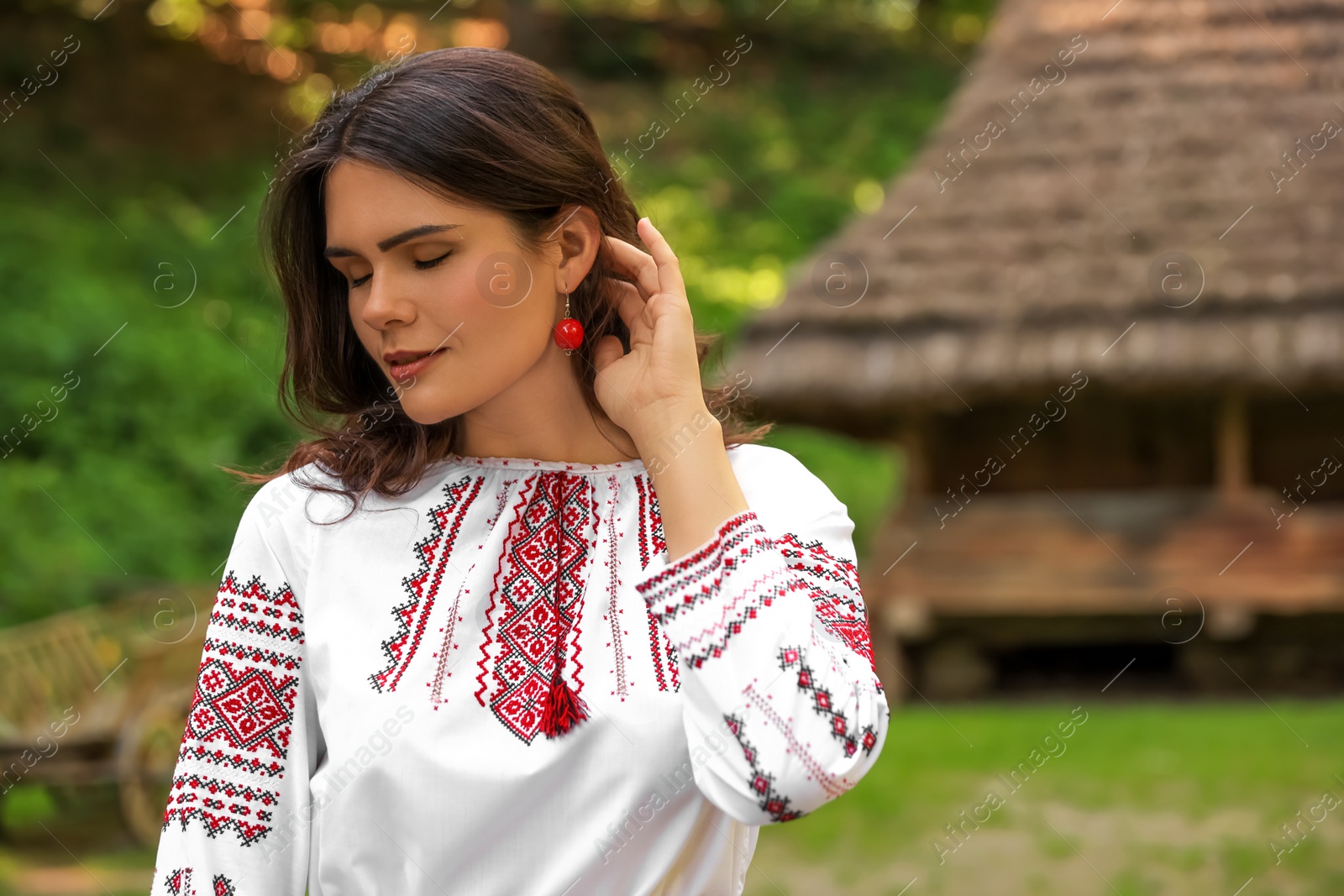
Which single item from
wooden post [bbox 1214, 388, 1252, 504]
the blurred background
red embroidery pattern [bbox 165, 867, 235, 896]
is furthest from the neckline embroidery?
wooden post [bbox 1214, 388, 1252, 504]

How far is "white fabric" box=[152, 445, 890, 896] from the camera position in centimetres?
172

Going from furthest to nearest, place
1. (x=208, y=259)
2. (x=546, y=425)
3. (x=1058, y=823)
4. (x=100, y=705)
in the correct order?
(x=208, y=259)
(x=100, y=705)
(x=1058, y=823)
(x=546, y=425)

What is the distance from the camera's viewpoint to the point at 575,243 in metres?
2.02

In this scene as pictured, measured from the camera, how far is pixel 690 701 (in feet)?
5.69

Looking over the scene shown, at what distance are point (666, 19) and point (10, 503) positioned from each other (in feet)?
42.9

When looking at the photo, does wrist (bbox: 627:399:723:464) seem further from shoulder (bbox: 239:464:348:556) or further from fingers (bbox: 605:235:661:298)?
shoulder (bbox: 239:464:348:556)

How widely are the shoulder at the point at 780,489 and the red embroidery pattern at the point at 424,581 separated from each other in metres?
0.36

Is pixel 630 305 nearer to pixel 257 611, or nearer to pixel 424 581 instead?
pixel 424 581

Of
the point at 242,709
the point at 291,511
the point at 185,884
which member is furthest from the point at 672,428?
the point at 185,884

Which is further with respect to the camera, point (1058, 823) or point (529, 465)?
point (1058, 823)

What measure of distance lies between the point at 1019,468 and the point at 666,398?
8293 mm

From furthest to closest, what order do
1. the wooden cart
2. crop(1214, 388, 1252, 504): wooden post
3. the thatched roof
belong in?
crop(1214, 388, 1252, 504): wooden post
the thatched roof
the wooden cart

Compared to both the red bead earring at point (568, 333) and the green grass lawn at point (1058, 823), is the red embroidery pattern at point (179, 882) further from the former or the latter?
the green grass lawn at point (1058, 823)

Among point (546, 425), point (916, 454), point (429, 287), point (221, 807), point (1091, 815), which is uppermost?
point (429, 287)
